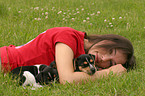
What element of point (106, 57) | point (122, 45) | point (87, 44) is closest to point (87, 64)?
point (106, 57)

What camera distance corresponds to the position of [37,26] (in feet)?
16.7

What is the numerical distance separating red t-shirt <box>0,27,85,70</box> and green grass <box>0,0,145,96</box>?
→ 0.36 m

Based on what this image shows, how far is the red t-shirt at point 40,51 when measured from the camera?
2721 millimetres

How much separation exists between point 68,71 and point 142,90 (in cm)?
89

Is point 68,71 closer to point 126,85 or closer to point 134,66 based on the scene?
point 126,85

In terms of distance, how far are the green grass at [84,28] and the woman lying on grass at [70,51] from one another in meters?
0.26

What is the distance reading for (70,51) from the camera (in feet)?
8.42

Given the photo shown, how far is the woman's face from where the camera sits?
2.83 m

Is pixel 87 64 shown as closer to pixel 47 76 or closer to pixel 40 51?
pixel 47 76

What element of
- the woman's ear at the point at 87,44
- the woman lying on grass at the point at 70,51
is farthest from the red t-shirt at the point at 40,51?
the woman's ear at the point at 87,44

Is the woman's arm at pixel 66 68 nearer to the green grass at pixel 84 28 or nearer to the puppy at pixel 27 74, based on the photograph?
the green grass at pixel 84 28

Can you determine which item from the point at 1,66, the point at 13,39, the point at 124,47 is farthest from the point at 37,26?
the point at 124,47

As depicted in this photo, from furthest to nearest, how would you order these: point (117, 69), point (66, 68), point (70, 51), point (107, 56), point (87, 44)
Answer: point (87, 44) → point (107, 56) → point (117, 69) → point (70, 51) → point (66, 68)

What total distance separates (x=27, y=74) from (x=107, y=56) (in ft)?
3.79
